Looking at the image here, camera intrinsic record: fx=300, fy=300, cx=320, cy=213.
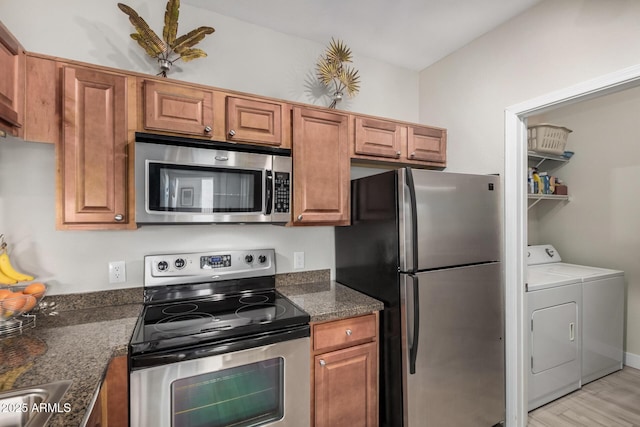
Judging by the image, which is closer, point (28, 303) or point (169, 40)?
point (28, 303)

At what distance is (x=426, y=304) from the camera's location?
1.72 meters

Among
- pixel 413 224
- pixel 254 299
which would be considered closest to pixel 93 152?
pixel 254 299

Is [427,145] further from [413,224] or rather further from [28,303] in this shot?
[28,303]

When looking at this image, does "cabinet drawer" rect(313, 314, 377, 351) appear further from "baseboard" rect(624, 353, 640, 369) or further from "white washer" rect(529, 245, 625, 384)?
"baseboard" rect(624, 353, 640, 369)

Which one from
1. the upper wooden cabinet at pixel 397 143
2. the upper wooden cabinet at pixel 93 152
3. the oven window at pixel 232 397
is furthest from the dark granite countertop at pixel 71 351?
the upper wooden cabinet at pixel 397 143

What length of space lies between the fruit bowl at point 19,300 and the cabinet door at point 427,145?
2.33 m

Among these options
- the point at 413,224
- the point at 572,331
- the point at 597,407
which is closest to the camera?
the point at 413,224

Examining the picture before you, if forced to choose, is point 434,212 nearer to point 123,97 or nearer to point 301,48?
point 301,48

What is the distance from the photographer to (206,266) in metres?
1.87

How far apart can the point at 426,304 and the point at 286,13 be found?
2.02m

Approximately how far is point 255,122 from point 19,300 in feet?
4.49

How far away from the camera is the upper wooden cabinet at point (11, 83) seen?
1.20 meters

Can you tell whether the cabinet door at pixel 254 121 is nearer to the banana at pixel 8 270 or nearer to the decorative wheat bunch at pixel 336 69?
the decorative wheat bunch at pixel 336 69

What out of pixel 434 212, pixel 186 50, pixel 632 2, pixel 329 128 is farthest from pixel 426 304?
pixel 186 50
